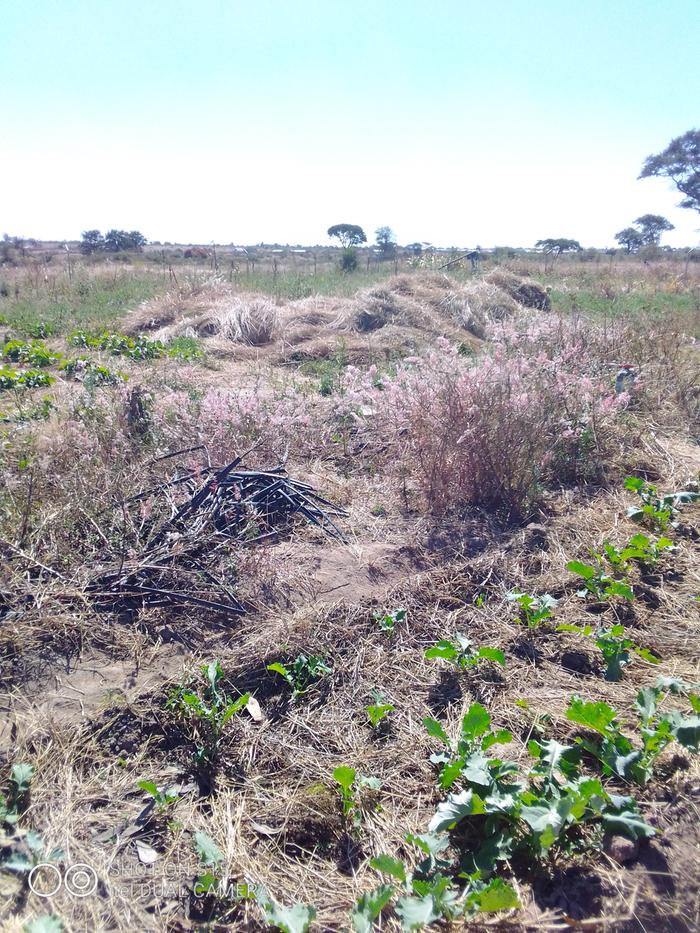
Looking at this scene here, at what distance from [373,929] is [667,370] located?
548 cm

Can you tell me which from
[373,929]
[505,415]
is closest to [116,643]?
[373,929]

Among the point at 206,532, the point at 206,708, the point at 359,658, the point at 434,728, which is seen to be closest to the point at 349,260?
the point at 206,532

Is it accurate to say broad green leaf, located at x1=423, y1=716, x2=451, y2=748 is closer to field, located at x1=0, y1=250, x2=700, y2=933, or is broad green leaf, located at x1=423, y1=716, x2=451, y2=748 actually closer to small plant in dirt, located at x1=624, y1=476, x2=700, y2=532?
field, located at x1=0, y1=250, x2=700, y2=933

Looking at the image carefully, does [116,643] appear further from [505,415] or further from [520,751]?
[505,415]

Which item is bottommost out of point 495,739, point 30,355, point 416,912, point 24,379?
point 416,912

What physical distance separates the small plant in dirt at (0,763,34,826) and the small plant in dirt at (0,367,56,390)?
5238 millimetres

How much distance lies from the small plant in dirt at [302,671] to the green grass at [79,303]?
9.06 meters

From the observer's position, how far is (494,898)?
4.80 ft

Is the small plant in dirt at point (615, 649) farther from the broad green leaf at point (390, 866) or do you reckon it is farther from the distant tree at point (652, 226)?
the distant tree at point (652, 226)

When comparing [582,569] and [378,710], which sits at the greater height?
[582,569]

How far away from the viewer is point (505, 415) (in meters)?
3.77

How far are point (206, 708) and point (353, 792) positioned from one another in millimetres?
613

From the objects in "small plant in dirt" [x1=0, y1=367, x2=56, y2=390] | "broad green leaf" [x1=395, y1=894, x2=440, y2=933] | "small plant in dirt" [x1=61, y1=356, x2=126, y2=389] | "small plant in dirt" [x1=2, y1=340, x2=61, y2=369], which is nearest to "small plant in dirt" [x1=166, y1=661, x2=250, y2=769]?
"broad green leaf" [x1=395, y1=894, x2=440, y2=933]

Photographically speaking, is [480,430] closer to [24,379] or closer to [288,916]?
[288,916]
